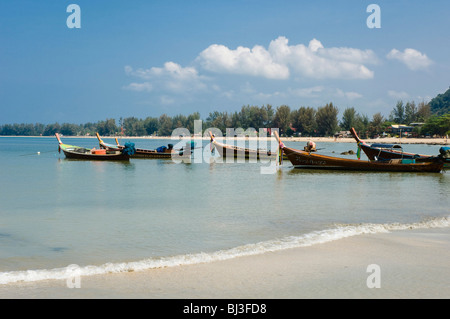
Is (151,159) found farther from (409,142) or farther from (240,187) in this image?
(409,142)

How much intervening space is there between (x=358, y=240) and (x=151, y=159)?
34161 mm

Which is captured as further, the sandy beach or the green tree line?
the green tree line

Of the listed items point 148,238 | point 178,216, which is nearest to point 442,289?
point 148,238

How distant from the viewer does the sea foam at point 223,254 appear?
6552 mm

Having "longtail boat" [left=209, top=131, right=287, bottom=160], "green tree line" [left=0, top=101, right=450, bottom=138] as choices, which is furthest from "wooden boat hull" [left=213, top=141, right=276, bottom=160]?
"green tree line" [left=0, top=101, right=450, bottom=138]

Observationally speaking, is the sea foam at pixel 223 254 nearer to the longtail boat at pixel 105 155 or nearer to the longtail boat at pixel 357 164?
the longtail boat at pixel 357 164

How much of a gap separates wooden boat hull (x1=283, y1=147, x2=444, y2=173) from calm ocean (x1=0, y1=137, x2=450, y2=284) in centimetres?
230

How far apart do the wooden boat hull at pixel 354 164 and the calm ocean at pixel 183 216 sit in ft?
7.56

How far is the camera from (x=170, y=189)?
20.3 metres

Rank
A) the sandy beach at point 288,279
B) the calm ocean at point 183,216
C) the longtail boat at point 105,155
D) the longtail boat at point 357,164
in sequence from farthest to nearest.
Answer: the longtail boat at point 105,155 → the longtail boat at point 357,164 → the calm ocean at point 183,216 → the sandy beach at point 288,279

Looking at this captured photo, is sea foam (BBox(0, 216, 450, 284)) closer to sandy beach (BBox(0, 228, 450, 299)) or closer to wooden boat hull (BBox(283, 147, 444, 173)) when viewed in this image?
sandy beach (BBox(0, 228, 450, 299))

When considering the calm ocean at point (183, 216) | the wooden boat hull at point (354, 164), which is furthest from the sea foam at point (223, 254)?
the wooden boat hull at point (354, 164)

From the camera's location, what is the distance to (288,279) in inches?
242

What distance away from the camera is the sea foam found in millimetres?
6552
